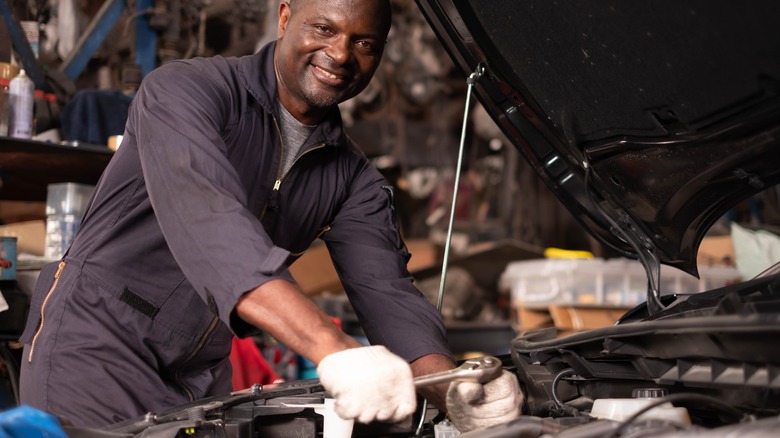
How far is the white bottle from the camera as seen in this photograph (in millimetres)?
2602

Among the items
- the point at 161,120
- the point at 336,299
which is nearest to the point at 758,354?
the point at 161,120

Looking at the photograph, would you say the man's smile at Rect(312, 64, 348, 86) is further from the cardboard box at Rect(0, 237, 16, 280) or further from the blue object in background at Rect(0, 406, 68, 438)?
the cardboard box at Rect(0, 237, 16, 280)

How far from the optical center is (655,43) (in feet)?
4.33

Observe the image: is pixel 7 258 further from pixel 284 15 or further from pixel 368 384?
pixel 368 384

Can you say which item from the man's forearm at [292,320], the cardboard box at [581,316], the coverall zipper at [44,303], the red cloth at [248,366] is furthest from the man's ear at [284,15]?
the cardboard box at [581,316]

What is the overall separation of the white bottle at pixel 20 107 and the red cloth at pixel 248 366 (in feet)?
3.07

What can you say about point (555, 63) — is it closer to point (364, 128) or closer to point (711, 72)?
point (711, 72)

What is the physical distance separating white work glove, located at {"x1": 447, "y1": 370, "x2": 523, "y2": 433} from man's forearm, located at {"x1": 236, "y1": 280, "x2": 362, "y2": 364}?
0.28 m

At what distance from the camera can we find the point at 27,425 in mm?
1009

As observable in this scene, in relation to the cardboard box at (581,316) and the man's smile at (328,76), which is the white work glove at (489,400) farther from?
the cardboard box at (581,316)

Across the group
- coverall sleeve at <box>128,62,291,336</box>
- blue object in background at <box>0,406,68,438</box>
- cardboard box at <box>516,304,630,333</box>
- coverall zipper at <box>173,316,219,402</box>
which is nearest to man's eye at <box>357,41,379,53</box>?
coverall sleeve at <box>128,62,291,336</box>

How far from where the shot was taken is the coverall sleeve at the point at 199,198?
122cm

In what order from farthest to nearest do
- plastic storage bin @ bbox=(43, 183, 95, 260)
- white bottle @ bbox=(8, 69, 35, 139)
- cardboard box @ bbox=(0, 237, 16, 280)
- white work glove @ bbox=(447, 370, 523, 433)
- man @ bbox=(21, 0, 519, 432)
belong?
plastic storage bin @ bbox=(43, 183, 95, 260)
white bottle @ bbox=(8, 69, 35, 139)
cardboard box @ bbox=(0, 237, 16, 280)
man @ bbox=(21, 0, 519, 432)
white work glove @ bbox=(447, 370, 523, 433)

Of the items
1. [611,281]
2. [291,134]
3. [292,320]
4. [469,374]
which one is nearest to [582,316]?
[611,281]
